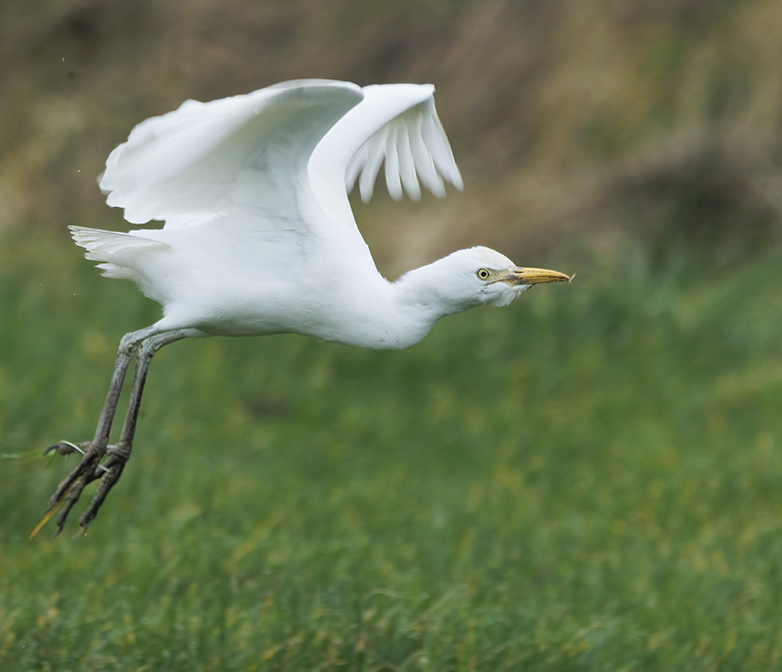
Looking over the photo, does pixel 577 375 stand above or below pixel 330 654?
above

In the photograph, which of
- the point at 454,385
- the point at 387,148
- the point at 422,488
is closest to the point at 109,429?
the point at 387,148

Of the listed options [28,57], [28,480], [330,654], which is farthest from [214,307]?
[28,57]

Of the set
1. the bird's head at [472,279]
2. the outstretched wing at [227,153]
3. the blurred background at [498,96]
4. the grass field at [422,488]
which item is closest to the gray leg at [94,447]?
the grass field at [422,488]

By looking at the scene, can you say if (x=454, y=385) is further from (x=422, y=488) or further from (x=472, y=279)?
(x=472, y=279)

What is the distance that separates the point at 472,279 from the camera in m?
4.43

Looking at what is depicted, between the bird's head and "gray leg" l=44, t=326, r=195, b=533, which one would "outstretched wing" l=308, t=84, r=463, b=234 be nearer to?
the bird's head

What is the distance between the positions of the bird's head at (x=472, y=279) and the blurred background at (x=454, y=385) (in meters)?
1.70

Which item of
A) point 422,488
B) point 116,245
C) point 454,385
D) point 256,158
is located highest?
point 256,158

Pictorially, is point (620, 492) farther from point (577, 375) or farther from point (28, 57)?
point (28, 57)

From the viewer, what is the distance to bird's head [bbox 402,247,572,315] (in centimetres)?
443

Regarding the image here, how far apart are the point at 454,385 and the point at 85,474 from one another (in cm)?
556

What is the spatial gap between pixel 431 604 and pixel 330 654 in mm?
839

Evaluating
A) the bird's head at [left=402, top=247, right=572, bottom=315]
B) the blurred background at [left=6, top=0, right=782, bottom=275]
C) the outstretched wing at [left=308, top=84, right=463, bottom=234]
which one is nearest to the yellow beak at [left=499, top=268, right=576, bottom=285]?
the bird's head at [left=402, top=247, right=572, bottom=315]

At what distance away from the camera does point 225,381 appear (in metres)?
9.41
